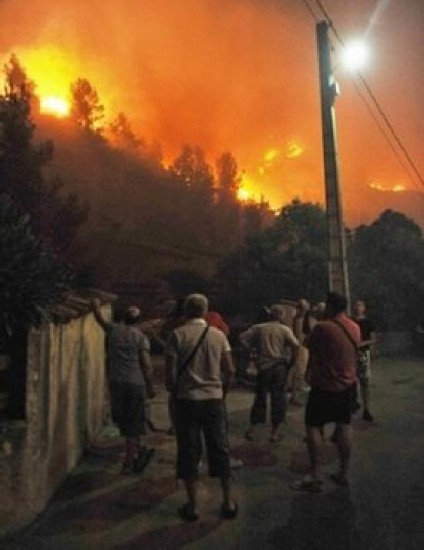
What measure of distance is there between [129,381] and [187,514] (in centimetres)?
180

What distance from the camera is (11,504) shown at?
4.91 m

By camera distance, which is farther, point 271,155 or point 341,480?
point 271,155

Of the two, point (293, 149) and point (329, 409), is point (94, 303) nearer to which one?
point (329, 409)

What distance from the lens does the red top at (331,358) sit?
5934 mm

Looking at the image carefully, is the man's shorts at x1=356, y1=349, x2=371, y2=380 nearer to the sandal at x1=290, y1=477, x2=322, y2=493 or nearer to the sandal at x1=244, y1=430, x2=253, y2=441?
the sandal at x1=244, y1=430, x2=253, y2=441

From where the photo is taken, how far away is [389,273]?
2330 centimetres

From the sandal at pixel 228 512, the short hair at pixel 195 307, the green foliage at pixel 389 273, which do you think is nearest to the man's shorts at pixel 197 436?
the sandal at pixel 228 512

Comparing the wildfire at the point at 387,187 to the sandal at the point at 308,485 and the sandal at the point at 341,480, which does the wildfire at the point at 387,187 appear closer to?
the sandal at the point at 341,480

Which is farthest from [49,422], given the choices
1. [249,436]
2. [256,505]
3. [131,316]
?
[249,436]

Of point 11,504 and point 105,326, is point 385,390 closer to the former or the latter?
point 105,326

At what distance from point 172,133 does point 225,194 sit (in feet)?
84.6

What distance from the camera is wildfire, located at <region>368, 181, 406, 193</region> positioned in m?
128

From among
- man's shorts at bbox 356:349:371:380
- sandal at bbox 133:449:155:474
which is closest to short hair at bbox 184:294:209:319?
sandal at bbox 133:449:155:474

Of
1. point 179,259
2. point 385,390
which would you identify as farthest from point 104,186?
point 385,390
